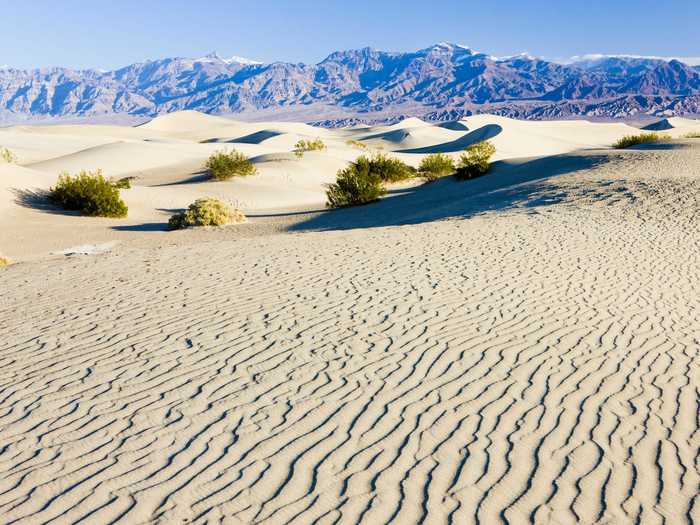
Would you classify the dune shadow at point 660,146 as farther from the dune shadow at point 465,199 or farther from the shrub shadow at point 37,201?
the shrub shadow at point 37,201

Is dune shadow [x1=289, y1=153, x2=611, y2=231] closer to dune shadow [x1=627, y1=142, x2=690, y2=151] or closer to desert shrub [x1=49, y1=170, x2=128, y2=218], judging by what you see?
dune shadow [x1=627, y1=142, x2=690, y2=151]

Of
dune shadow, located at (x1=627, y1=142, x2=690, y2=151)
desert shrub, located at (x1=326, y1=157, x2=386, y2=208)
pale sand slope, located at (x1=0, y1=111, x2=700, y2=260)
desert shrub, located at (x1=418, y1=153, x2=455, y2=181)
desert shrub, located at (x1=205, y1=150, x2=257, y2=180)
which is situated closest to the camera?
pale sand slope, located at (x1=0, y1=111, x2=700, y2=260)

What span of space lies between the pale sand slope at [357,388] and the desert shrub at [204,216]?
848 cm

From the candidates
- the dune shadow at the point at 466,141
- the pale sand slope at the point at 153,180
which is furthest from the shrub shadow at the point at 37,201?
the dune shadow at the point at 466,141

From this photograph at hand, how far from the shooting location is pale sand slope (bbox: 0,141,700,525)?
4227mm

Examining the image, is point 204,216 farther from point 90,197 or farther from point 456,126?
point 456,126

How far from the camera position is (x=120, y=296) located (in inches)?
371

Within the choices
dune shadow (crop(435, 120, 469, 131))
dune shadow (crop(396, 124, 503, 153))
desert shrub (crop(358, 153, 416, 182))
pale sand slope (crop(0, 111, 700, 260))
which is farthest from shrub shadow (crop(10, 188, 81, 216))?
dune shadow (crop(435, 120, 469, 131))

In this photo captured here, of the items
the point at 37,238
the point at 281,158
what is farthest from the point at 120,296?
the point at 281,158

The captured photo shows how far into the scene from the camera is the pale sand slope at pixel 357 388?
4.23 meters

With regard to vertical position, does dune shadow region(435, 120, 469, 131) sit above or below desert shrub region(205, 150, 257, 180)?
above

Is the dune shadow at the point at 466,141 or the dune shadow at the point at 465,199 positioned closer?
the dune shadow at the point at 465,199

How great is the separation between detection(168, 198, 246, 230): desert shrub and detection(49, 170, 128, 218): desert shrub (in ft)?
10.4

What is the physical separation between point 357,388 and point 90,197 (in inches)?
762
